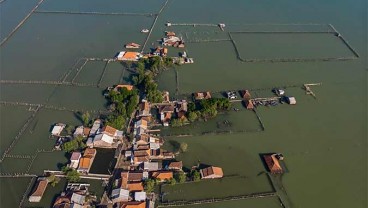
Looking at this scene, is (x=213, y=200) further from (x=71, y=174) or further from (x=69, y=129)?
(x=69, y=129)

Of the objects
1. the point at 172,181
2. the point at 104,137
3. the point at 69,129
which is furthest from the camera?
the point at 69,129

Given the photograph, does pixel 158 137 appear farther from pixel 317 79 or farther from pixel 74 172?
pixel 317 79

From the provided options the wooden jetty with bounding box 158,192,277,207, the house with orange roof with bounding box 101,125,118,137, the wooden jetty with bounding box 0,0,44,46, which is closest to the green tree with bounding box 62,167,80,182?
the house with orange roof with bounding box 101,125,118,137

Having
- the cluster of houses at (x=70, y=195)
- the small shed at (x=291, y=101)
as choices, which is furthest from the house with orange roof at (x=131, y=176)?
the small shed at (x=291, y=101)

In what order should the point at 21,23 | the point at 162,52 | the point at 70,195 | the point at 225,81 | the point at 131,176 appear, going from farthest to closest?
the point at 21,23
the point at 162,52
the point at 225,81
the point at 131,176
the point at 70,195

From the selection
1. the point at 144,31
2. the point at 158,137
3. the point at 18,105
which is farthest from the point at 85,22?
the point at 158,137

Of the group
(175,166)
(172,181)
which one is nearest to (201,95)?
(175,166)
